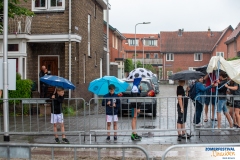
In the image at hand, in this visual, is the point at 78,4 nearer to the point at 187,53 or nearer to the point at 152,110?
the point at 152,110

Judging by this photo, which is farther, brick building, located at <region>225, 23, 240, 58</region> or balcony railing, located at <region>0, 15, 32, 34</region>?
brick building, located at <region>225, 23, 240, 58</region>

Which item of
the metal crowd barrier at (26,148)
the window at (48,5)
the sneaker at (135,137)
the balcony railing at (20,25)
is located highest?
the window at (48,5)

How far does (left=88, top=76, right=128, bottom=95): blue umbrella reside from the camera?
470 inches

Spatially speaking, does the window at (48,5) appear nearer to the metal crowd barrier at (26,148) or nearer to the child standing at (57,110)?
the child standing at (57,110)

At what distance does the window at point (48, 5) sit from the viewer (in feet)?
70.8

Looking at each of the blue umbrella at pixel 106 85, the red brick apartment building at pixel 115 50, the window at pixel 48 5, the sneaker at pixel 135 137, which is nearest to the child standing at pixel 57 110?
the blue umbrella at pixel 106 85

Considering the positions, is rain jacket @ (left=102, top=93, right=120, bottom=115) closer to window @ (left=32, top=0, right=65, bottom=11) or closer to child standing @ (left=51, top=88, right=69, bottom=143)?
child standing @ (left=51, top=88, right=69, bottom=143)

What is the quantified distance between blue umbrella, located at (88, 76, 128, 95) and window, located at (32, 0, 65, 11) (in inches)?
412

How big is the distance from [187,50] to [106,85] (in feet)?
224

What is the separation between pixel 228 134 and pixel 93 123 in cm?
414

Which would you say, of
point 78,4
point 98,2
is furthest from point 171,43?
point 78,4

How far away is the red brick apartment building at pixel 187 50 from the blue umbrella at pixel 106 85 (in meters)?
66.4

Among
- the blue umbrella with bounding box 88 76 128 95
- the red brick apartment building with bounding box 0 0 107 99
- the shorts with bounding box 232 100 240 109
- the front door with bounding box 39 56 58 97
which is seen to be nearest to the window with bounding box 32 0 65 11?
the red brick apartment building with bounding box 0 0 107 99

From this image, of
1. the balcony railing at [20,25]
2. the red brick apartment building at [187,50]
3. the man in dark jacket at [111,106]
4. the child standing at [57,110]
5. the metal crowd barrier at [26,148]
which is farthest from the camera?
the red brick apartment building at [187,50]
